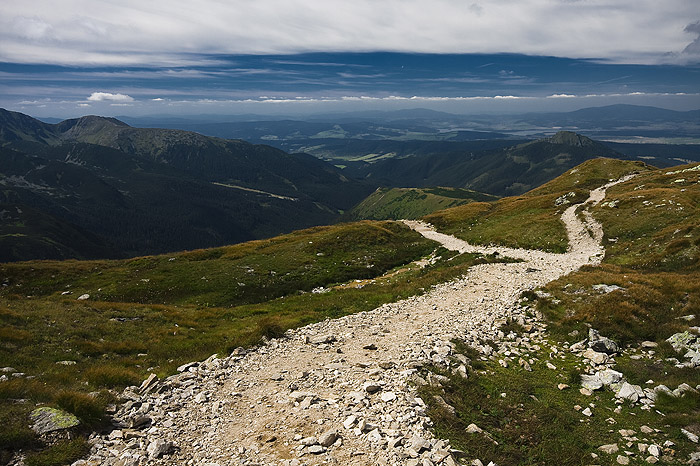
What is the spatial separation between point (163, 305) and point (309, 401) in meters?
22.2

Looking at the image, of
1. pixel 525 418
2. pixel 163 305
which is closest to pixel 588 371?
pixel 525 418

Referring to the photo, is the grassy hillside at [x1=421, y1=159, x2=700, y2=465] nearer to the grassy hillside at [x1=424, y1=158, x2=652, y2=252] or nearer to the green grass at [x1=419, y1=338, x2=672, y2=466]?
the green grass at [x1=419, y1=338, x2=672, y2=466]

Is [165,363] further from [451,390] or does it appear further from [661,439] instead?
[661,439]

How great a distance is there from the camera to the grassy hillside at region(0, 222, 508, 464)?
43.2 ft

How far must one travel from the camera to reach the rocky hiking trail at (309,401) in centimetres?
977

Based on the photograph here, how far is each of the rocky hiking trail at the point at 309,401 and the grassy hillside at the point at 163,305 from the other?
5.08 feet

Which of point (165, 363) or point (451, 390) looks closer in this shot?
point (451, 390)

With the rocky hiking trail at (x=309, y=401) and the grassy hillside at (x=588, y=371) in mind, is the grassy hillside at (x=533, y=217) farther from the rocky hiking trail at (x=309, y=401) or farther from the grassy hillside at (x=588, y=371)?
the rocky hiking trail at (x=309, y=401)

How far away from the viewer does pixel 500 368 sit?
1502 cm

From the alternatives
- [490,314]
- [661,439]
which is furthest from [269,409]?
[490,314]

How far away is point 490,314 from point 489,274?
988cm

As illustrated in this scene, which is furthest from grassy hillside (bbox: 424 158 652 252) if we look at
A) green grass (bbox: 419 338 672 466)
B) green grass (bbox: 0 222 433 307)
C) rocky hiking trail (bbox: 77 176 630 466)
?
green grass (bbox: 419 338 672 466)

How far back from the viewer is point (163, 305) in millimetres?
29172

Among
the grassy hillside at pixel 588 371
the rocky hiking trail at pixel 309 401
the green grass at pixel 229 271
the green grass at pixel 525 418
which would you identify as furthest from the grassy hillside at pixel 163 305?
the green grass at pixel 525 418
